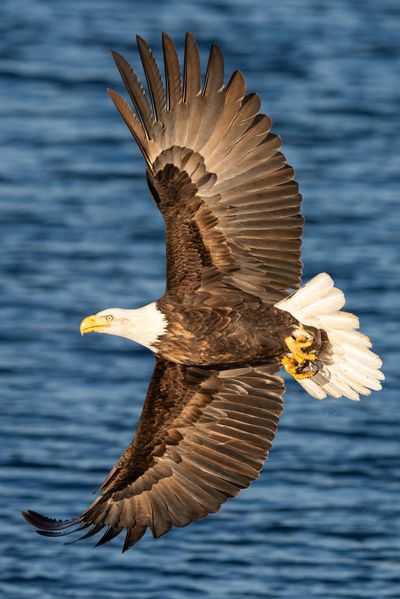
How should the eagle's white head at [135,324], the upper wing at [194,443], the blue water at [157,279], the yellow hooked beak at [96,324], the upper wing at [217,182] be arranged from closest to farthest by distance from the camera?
the upper wing at [217,182] → the eagle's white head at [135,324] → the yellow hooked beak at [96,324] → the upper wing at [194,443] → the blue water at [157,279]

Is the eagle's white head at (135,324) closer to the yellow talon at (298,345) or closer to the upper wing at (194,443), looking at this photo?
the upper wing at (194,443)

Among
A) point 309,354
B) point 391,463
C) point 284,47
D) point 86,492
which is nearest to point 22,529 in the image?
point 86,492

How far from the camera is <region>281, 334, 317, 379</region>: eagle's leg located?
29.3ft

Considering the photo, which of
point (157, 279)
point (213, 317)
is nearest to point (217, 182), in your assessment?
point (213, 317)

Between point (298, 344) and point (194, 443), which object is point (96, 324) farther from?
point (298, 344)

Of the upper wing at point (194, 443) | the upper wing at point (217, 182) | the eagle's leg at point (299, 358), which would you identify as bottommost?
the upper wing at point (194, 443)

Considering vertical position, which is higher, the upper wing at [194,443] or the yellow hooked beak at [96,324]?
the yellow hooked beak at [96,324]

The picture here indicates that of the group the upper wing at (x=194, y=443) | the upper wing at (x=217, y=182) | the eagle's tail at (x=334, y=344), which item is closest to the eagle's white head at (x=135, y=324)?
the upper wing at (x=217, y=182)

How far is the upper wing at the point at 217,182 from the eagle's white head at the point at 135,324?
0.21m

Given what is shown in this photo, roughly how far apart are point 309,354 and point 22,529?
11.8 ft

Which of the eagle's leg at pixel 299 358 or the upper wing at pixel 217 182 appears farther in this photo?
the eagle's leg at pixel 299 358

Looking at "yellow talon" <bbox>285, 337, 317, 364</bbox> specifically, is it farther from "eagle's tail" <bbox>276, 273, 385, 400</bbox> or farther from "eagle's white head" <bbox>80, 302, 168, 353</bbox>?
"eagle's white head" <bbox>80, 302, 168, 353</bbox>

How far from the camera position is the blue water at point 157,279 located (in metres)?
11.6

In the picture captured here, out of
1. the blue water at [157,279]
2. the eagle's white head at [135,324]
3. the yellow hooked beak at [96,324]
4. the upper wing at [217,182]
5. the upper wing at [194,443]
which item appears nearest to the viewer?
the upper wing at [217,182]
